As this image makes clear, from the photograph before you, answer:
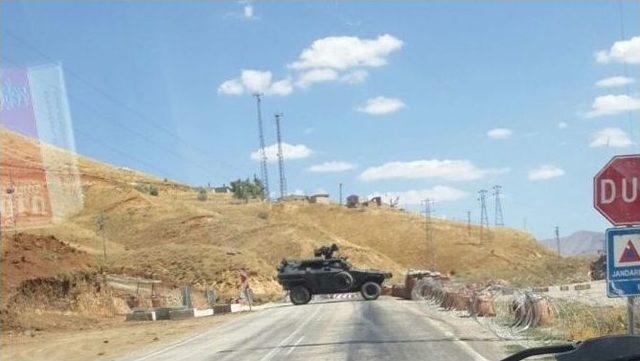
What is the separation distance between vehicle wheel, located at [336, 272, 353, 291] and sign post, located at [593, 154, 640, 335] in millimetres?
32388

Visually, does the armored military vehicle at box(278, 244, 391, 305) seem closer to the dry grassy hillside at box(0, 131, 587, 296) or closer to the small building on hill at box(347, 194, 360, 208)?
the dry grassy hillside at box(0, 131, 587, 296)

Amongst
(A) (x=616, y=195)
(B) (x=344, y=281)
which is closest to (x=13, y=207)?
(B) (x=344, y=281)

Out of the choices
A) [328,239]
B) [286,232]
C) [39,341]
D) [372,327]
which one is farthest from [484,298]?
[328,239]

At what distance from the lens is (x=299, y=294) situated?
4319cm

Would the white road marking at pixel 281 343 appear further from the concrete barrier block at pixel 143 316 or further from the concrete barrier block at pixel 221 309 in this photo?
the concrete barrier block at pixel 221 309

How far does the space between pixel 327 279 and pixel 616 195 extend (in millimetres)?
32901

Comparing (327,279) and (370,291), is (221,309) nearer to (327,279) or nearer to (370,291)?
(327,279)

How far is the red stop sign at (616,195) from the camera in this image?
34.5 ft

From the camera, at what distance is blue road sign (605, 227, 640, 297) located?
10492mm

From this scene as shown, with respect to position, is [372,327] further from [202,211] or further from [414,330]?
[202,211]

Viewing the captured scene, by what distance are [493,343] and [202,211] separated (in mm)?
84422

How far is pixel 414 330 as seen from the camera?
2069cm

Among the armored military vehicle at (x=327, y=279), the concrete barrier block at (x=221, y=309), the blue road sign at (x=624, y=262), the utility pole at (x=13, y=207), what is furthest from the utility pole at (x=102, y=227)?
the blue road sign at (x=624, y=262)

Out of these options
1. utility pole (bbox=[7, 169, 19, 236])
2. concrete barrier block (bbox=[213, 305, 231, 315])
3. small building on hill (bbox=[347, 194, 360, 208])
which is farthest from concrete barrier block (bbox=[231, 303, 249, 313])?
small building on hill (bbox=[347, 194, 360, 208])
